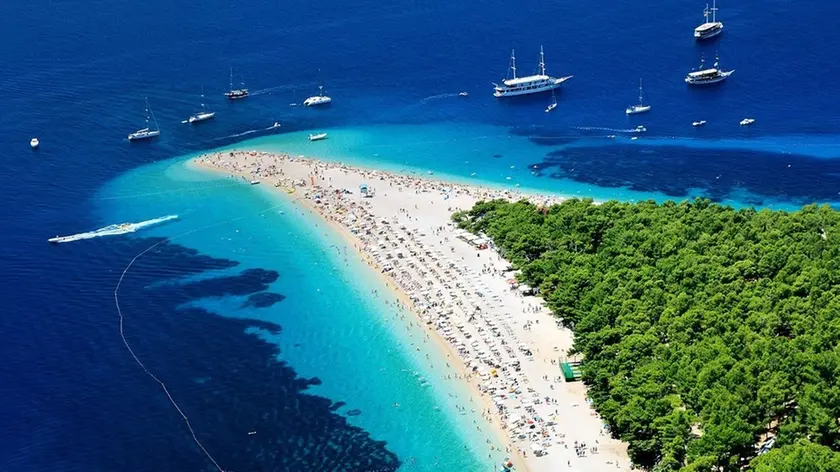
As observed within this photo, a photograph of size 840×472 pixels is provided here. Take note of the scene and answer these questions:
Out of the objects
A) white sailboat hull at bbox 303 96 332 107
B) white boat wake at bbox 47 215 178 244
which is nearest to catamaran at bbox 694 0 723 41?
white sailboat hull at bbox 303 96 332 107

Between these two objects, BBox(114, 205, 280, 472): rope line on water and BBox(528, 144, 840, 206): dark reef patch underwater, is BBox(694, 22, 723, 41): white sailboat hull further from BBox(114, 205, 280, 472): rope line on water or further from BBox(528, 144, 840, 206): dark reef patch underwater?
BBox(114, 205, 280, 472): rope line on water

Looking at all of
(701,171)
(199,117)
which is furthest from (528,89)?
(199,117)

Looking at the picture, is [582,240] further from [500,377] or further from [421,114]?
[421,114]

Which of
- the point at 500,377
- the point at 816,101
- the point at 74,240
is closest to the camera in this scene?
the point at 500,377

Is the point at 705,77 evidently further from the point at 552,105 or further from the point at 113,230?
the point at 113,230

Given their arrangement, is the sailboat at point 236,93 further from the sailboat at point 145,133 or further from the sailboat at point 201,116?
the sailboat at point 145,133

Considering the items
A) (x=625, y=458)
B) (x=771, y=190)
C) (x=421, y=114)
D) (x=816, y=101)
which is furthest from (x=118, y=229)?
(x=816, y=101)
